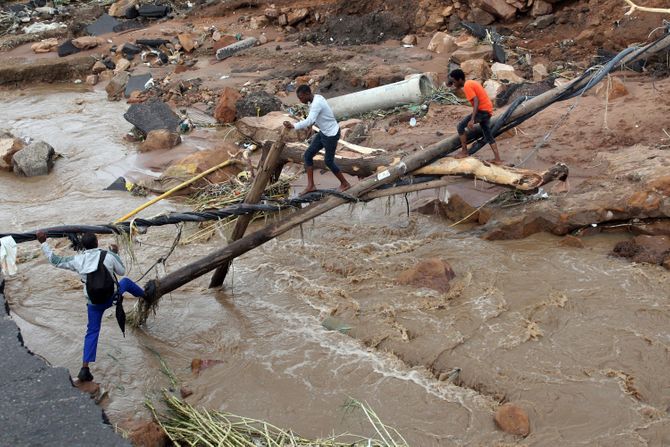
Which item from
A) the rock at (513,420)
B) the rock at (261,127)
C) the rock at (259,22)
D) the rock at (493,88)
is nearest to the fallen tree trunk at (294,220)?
the rock at (513,420)

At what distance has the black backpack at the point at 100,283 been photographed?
5.68 m

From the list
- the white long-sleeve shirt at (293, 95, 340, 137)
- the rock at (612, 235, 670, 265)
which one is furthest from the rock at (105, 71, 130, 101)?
the rock at (612, 235, 670, 265)

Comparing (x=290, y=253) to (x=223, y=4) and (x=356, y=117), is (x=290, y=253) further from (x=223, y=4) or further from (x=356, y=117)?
(x=223, y=4)

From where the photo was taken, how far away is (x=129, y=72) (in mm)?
18062

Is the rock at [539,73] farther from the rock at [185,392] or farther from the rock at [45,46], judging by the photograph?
the rock at [45,46]

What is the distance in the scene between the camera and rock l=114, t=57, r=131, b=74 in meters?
18.4

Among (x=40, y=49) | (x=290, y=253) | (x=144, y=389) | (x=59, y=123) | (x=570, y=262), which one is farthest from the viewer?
(x=40, y=49)

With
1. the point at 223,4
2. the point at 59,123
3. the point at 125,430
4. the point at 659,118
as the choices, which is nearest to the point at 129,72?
the point at 59,123

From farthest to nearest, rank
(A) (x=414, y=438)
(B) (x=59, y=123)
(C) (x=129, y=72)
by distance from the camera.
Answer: (C) (x=129, y=72), (B) (x=59, y=123), (A) (x=414, y=438)

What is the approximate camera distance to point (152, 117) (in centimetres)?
1333

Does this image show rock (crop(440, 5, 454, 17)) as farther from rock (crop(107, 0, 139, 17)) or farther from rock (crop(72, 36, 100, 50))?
rock (crop(107, 0, 139, 17))

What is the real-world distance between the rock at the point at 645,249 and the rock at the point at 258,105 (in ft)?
23.5

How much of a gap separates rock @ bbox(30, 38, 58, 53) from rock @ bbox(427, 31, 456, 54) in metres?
12.3

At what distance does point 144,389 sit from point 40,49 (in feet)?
58.2
